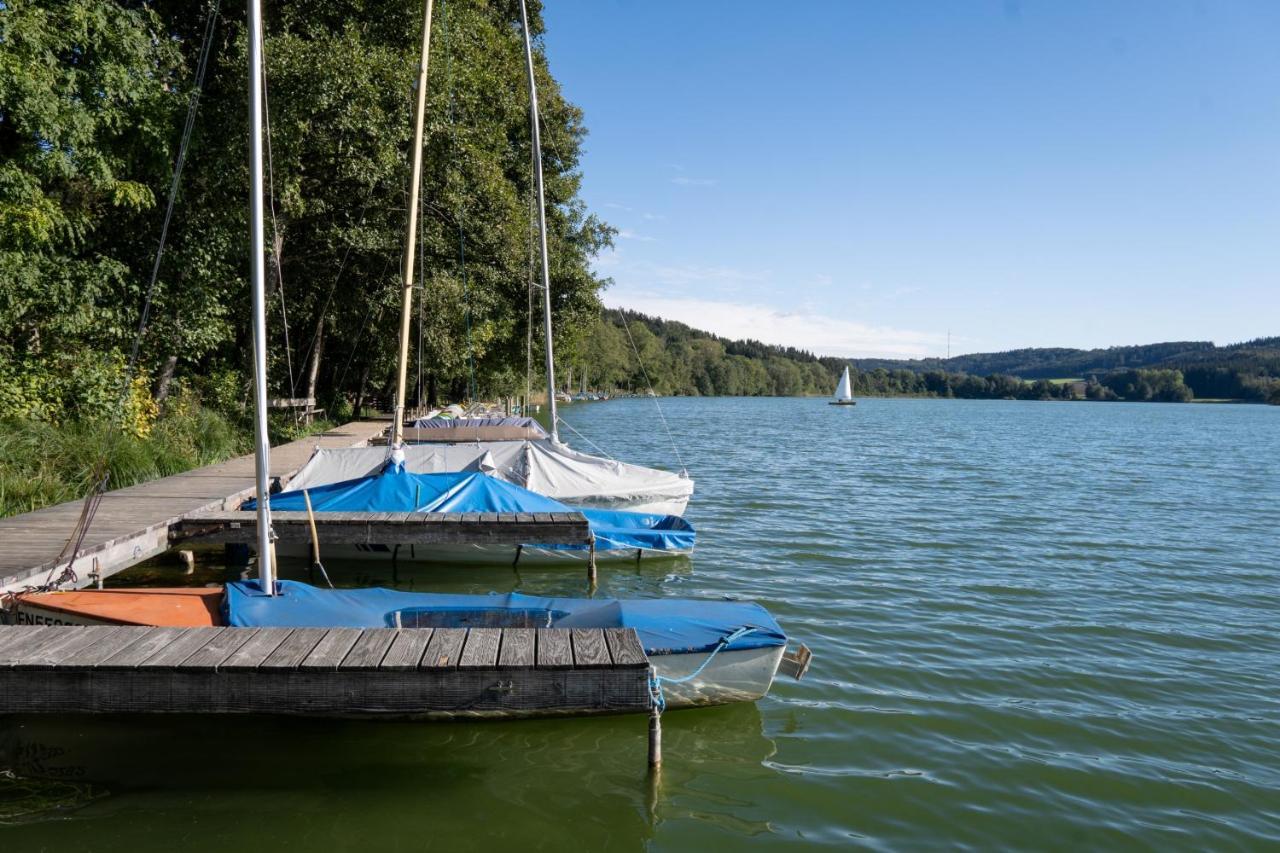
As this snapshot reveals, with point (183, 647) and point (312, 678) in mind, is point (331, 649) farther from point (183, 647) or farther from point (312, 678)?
point (183, 647)

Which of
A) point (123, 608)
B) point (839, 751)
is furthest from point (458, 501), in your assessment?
point (839, 751)

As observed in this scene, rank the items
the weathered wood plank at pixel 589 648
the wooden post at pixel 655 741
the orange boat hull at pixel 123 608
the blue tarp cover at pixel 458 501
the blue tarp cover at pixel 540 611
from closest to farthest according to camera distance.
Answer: the weathered wood plank at pixel 589 648 < the wooden post at pixel 655 741 < the orange boat hull at pixel 123 608 < the blue tarp cover at pixel 540 611 < the blue tarp cover at pixel 458 501

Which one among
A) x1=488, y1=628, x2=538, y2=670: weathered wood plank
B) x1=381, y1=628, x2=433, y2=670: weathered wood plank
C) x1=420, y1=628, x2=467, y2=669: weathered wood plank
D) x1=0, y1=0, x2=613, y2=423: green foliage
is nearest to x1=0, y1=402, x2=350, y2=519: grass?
x1=0, y1=0, x2=613, y2=423: green foliage

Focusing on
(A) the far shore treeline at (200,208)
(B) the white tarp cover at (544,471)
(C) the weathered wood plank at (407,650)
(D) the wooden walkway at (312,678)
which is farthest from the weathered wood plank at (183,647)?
(B) the white tarp cover at (544,471)

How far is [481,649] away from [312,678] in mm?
1076

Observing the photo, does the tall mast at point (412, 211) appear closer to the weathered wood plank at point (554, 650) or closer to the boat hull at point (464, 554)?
the boat hull at point (464, 554)

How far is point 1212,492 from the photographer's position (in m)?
25.4

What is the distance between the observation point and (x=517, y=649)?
237 inches

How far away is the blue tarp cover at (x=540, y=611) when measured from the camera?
698 centimetres

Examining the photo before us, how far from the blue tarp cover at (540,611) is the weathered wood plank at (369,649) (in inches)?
30.9

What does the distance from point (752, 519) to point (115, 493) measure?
11.6 m

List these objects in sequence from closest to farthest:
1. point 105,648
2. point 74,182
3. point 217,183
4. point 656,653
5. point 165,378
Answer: point 105,648 < point 656,653 < point 74,182 < point 217,183 < point 165,378

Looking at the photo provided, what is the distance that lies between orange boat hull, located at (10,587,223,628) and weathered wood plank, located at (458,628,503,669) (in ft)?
7.05

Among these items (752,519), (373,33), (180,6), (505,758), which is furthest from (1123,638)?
(180,6)
